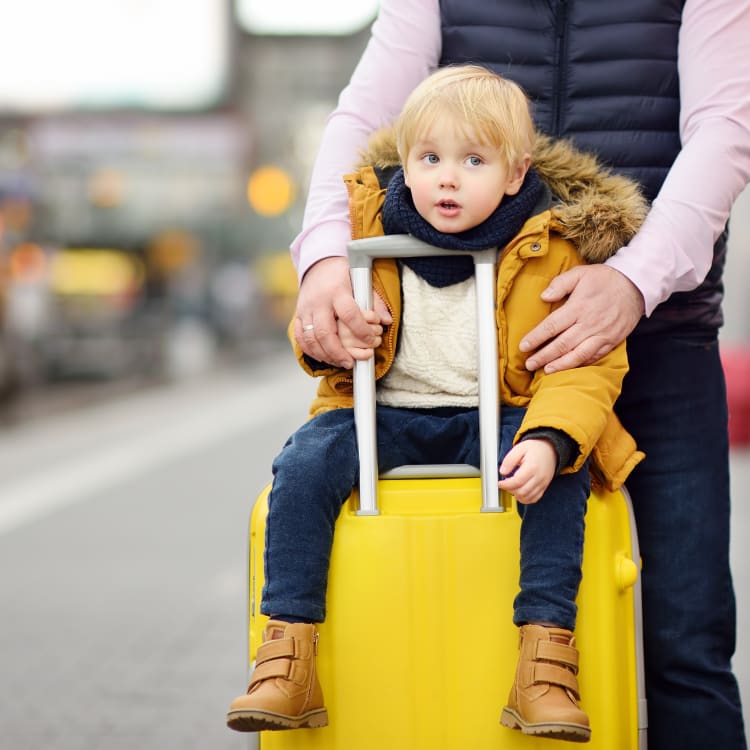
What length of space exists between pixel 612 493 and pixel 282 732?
2.09 feet

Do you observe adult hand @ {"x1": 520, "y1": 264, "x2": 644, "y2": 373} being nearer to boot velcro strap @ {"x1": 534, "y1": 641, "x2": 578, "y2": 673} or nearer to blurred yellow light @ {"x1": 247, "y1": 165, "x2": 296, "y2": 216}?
boot velcro strap @ {"x1": 534, "y1": 641, "x2": 578, "y2": 673}

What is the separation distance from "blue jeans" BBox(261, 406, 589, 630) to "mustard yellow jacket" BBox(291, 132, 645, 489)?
7cm

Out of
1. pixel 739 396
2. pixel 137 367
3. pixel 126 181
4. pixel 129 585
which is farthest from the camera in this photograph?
pixel 126 181

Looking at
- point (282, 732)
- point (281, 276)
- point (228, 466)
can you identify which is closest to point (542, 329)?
point (282, 732)

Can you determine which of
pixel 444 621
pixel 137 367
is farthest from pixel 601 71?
pixel 137 367

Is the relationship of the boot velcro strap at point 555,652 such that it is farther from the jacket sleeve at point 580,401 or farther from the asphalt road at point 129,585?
the asphalt road at point 129,585

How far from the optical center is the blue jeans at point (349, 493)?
2121mm

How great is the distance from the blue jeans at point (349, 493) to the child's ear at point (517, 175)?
0.35 meters

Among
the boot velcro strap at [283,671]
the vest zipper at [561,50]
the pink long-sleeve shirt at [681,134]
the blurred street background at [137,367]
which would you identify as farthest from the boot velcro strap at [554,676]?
the blurred street background at [137,367]

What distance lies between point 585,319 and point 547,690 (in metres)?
0.55

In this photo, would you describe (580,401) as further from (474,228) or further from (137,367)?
(137,367)

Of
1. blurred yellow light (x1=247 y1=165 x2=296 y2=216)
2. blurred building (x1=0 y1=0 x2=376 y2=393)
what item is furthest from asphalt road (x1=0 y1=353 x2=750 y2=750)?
blurred yellow light (x1=247 y1=165 x2=296 y2=216)

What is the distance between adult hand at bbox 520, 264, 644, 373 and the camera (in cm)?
214

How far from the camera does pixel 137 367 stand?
2250 centimetres
